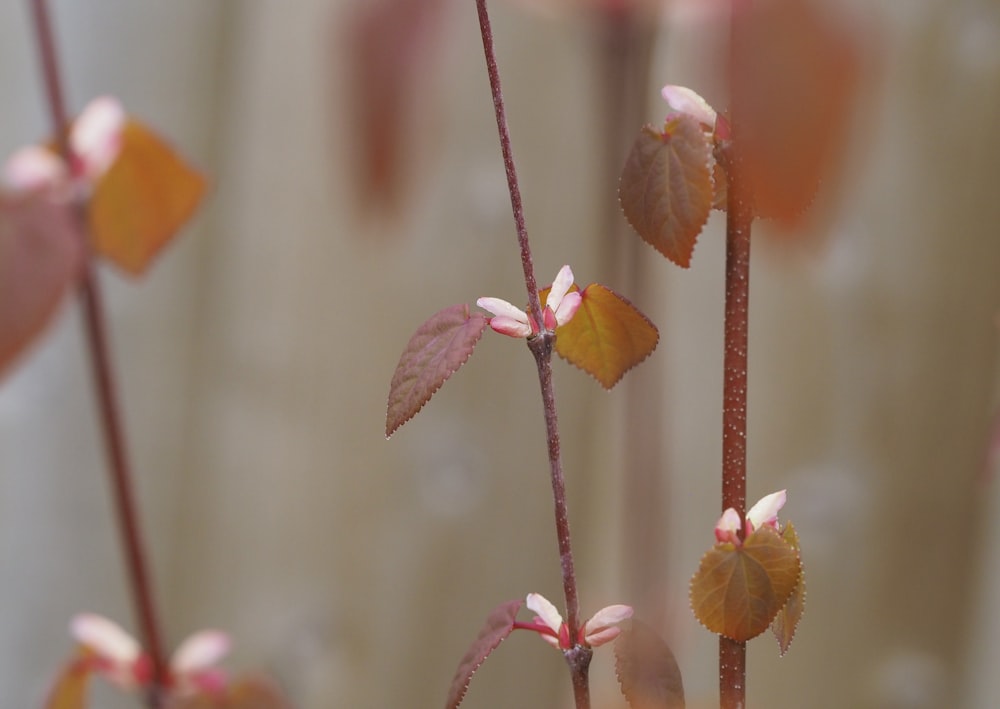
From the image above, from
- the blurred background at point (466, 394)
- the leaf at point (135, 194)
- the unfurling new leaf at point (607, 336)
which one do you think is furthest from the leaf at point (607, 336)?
the blurred background at point (466, 394)

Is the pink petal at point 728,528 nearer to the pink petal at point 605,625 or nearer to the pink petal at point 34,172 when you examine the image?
the pink petal at point 605,625

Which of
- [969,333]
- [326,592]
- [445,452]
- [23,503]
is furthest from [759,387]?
[23,503]

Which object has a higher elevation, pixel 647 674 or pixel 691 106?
pixel 691 106

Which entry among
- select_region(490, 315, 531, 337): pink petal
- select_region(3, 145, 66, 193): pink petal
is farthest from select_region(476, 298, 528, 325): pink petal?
select_region(3, 145, 66, 193): pink petal

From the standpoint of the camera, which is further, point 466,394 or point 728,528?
point 466,394

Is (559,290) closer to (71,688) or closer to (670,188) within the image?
(670,188)

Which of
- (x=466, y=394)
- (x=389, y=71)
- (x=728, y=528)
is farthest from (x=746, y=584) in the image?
(x=466, y=394)

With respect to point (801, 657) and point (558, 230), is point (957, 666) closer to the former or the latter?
point (801, 657)
